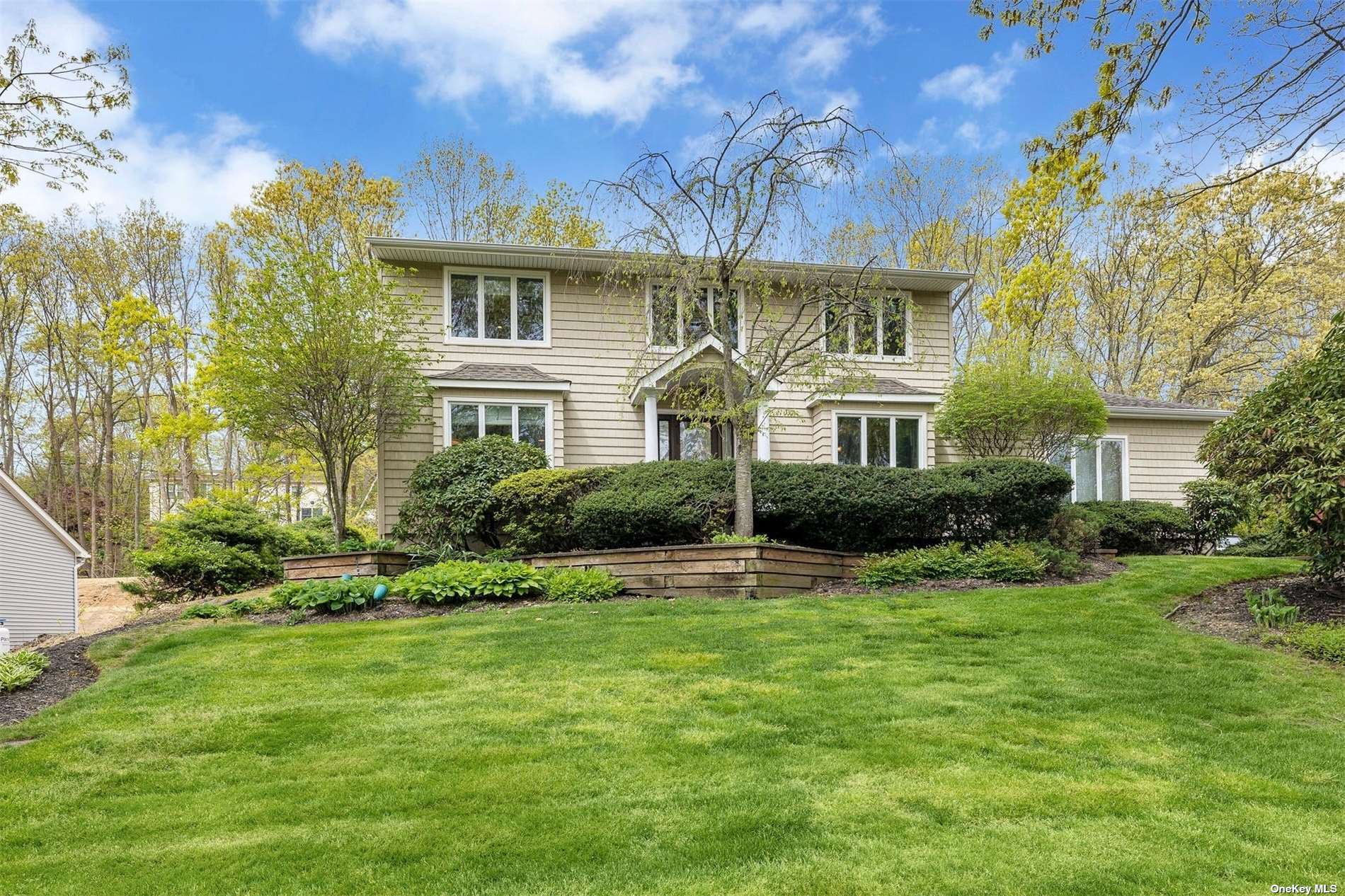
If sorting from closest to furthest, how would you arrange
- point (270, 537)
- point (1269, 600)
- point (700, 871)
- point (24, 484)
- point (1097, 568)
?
1. point (700, 871)
2. point (1269, 600)
3. point (1097, 568)
4. point (270, 537)
5. point (24, 484)

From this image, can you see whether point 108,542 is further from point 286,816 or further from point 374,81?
point 286,816

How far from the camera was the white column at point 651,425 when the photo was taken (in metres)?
14.4

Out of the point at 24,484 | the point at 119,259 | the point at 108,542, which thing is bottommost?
the point at 108,542

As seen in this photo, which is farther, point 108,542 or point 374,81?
point 108,542

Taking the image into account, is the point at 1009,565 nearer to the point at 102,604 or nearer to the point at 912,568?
the point at 912,568

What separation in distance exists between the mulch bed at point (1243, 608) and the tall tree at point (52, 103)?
10618 mm

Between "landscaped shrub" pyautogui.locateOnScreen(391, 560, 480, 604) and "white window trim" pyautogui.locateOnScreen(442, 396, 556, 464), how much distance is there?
421 centimetres

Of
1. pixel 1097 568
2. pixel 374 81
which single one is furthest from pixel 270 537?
pixel 1097 568

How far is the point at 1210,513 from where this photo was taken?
1382 cm

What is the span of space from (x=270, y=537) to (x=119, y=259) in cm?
1448

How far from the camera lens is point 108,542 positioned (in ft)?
79.3

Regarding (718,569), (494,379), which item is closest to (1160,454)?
(718,569)

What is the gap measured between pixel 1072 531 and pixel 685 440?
6713 mm

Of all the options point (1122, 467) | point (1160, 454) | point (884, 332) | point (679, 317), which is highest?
point (884, 332)
